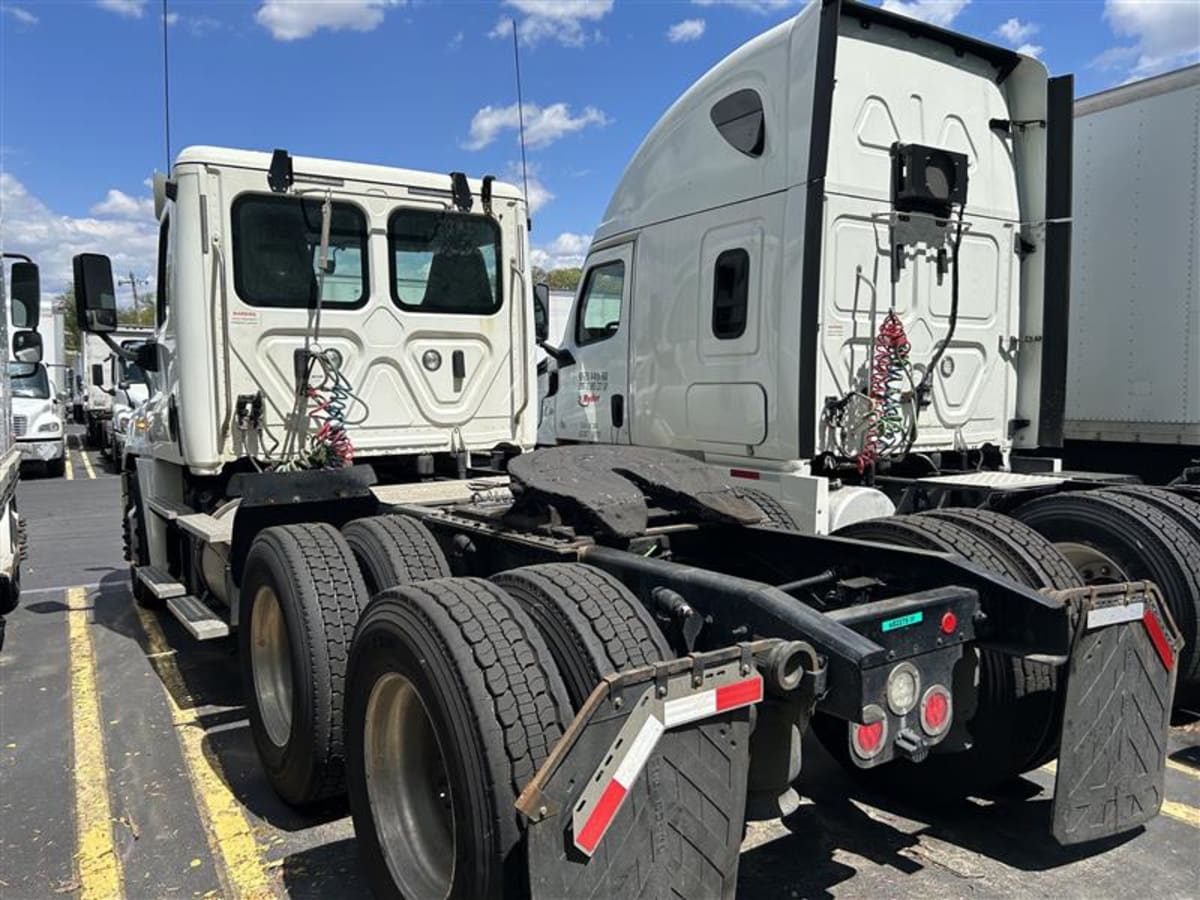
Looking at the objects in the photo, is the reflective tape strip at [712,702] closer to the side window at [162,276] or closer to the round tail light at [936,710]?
the round tail light at [936,710]

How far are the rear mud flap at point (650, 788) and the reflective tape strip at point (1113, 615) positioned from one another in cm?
123

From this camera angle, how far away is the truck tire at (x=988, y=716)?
3.29 m

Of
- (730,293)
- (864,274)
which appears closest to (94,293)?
(730,293)

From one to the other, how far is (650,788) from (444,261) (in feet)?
14.5

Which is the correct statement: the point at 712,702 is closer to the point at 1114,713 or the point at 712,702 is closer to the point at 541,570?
the point at 541,570

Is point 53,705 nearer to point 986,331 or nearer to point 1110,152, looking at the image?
point 986,331

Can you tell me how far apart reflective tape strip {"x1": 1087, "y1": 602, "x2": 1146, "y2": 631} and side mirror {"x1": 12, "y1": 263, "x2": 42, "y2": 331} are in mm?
6697

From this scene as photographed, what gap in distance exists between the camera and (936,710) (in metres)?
2.75

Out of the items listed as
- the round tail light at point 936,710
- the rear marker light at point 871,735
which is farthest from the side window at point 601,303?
the rear marker light at point 871,735

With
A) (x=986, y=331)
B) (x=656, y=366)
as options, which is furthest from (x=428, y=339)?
(x=986, y=331)

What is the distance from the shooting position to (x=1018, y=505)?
5.28 meters

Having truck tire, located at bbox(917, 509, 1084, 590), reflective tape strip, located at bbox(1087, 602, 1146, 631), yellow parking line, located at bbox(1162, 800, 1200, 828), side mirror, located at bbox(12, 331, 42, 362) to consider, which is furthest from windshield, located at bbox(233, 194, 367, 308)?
yellow parking line, located at bbox(1162, 800, 1200, 828)

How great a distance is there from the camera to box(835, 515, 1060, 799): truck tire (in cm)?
329

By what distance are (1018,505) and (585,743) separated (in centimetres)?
399
